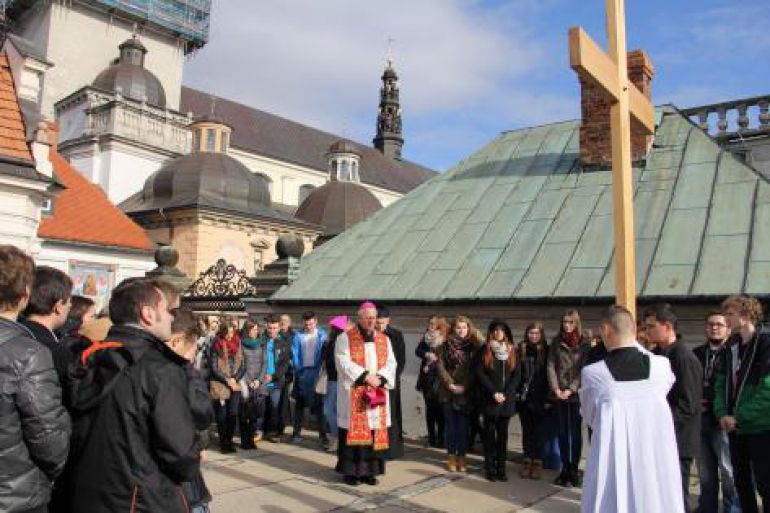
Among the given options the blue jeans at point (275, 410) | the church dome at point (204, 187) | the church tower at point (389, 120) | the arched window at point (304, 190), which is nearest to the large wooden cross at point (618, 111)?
the blue jeans at point (275, 410)

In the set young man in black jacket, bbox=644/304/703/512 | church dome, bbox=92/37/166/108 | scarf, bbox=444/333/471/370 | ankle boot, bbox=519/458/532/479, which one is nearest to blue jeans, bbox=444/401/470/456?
scarf, bbox=444/333/471/370

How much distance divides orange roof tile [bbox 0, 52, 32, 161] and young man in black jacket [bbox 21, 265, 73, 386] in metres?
7.22

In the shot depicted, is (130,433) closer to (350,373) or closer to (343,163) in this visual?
(350,373)

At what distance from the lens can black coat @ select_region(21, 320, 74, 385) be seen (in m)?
3.42

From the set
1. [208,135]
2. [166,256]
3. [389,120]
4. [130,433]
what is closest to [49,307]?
[130,433]

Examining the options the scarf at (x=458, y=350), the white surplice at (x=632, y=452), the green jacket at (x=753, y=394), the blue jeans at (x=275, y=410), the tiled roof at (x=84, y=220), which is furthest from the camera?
the tiled roof at (x=84, y=220)

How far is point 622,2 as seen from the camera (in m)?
6.52

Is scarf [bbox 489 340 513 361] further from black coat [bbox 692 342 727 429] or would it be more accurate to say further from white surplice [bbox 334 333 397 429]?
black coat [bbox 692 342 727 429]

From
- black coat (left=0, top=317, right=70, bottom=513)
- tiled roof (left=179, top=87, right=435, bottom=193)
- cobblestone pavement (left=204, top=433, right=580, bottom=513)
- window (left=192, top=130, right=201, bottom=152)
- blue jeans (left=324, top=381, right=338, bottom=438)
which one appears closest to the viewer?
black coat (left=0, top=317, right=70, bottom=513)

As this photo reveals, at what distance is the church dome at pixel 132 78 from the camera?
145 feet

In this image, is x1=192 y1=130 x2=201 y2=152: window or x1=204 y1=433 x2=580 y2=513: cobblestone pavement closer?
x1=204 y1=433 x2=580 y2=513: cobblestone pavement

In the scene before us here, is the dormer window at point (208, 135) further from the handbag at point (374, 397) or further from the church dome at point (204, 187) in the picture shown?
the handbag at point (374, 397)

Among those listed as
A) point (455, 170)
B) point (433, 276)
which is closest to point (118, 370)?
point (433, 276)

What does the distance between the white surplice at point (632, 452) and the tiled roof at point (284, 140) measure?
4921cm
